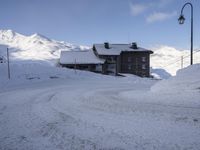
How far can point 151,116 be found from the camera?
699 cm

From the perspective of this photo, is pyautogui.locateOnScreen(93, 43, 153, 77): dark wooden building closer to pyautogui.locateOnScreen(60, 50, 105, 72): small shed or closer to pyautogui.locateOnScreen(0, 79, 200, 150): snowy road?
pyautogui.locateOnScreen(60, 50, 105, 72): small shed

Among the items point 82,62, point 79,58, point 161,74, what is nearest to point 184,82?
point 82,62

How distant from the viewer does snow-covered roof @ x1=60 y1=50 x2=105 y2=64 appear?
2163 inches

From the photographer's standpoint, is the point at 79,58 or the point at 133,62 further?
the point at 133,62

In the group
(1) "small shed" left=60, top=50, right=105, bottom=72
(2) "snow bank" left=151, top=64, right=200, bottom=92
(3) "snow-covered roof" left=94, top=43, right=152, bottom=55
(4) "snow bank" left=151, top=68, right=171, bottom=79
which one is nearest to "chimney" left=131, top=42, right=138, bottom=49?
(3) "snow-covered roof" left=94, top=43, right=152, bottom=55

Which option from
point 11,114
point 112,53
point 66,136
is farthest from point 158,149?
point 112,53

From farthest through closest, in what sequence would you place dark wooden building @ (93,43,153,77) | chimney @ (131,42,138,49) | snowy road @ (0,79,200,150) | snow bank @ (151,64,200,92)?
1. chimney @ (131,42,138,49)
2. dark wooden building @ (93,43,153,77)
3. snow bank @ (151,64,200,92)
4. snowy road @ (0,79,200,150)

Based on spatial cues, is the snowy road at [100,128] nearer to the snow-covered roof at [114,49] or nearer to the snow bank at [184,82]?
the snow bank at [184,82]

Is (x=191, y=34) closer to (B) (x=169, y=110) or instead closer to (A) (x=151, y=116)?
(B) (x=169, y=110)

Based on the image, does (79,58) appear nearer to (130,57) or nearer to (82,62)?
(82,62)

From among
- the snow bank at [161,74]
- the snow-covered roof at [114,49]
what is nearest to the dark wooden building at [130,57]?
the snow-covered roof at [114,49]

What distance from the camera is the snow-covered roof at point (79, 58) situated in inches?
2163

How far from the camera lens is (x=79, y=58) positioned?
56875mm

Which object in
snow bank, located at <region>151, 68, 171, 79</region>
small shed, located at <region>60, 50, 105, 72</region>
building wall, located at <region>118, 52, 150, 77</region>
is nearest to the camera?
small shed, located at <region>60, 50, 105, 72</region>
